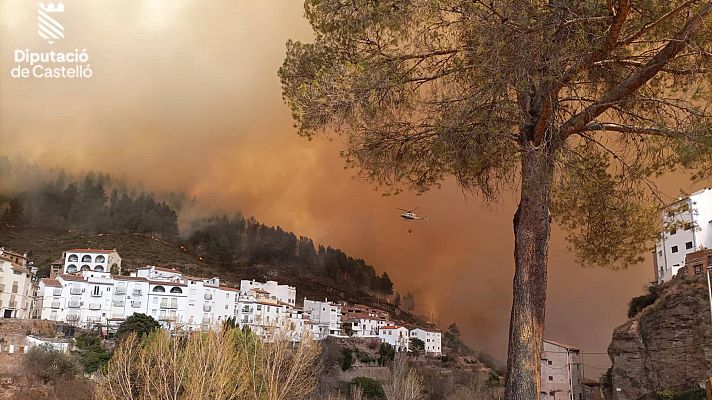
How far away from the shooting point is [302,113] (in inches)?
243

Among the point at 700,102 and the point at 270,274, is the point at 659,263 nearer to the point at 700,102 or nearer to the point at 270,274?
the point at 700,102

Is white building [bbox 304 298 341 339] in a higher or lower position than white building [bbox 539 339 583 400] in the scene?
higher

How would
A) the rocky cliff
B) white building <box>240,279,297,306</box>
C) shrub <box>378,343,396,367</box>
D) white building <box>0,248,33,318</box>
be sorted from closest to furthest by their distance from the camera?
the rocky cliff → white building <box>0,248,33,318</box> → shrub <box>378,343,396,367</box> → white building <box>240,279,297,306</box>

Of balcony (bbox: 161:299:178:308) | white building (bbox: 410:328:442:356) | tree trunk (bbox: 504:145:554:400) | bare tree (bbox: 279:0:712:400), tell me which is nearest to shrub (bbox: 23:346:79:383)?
balcony (bbox: 161:299:178:308)

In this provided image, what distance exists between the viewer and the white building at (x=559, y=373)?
100ft

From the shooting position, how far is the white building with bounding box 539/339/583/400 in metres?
30.5

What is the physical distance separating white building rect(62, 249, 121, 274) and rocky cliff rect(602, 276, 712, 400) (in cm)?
3409

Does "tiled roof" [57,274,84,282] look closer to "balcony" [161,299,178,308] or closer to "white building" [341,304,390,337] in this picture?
"balcony" [161,299,178,308]

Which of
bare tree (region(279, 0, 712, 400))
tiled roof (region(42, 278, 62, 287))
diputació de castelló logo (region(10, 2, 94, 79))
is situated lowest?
bare tree (region(279, 0, 712, 400))

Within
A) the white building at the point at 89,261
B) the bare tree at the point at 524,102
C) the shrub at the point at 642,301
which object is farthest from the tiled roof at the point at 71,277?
the bare tree at the point at 524,102

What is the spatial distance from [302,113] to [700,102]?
3.87 metres

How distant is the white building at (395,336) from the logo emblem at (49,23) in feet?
104

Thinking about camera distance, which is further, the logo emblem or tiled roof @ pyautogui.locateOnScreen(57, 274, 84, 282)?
tiled roof @ pyautogui.locateOnScreen(57, 274, 84, 282)

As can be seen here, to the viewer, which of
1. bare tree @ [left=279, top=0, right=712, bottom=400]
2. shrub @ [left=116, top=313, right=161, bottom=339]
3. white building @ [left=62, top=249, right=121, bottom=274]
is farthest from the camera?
white building @ [left=62, top=249, right=121, bottom=274]
